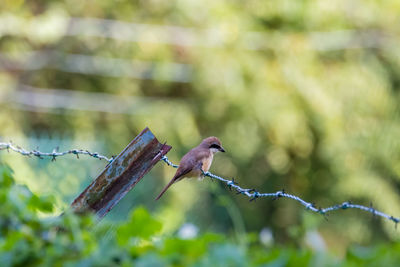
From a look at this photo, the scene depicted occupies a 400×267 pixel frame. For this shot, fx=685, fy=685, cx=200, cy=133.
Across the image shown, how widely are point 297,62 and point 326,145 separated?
176 cm

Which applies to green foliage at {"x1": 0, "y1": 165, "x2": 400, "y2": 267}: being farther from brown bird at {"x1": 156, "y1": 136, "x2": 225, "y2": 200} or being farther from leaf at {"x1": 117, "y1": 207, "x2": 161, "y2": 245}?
brown bird at {"x1": 156, "y1": 136, "x2": 225, "y2": 200}

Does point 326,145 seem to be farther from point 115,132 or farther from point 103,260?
point 103,260

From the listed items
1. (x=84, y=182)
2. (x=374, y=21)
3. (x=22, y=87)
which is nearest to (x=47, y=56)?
(x=22, y=87)

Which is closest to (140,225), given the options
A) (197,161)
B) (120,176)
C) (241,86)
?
(120,176)

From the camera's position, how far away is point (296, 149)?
45.2ft

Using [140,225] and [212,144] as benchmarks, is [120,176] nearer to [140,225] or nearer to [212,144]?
[140,225]

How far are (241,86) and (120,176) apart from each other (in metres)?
10.3

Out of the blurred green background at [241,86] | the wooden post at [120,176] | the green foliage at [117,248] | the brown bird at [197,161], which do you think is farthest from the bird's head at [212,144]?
the blurred green background at [241,86]

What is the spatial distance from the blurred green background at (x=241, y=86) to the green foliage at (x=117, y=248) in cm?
1027

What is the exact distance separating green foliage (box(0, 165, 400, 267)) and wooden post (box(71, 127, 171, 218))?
485 mm

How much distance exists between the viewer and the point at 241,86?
12.8 m

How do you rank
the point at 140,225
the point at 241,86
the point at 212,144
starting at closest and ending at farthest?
the point at 140,225 → the point at 212,144 → the point at 241,86

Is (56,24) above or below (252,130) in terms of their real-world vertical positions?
above

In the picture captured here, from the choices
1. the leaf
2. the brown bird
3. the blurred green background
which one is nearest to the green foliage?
the leaf
